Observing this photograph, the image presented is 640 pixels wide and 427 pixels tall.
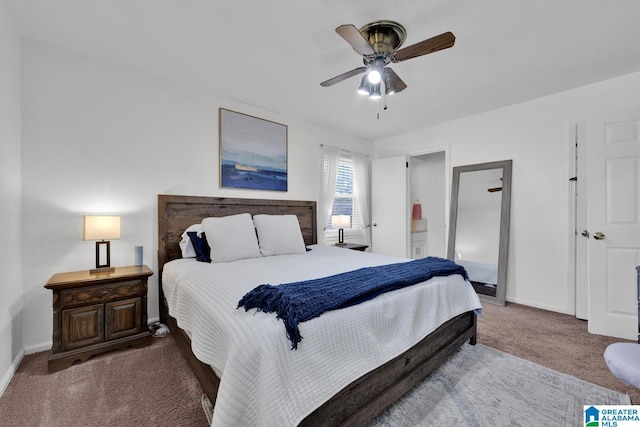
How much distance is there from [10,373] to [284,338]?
2232mm

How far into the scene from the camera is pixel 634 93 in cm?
267

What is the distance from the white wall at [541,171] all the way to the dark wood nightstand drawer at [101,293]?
425cm

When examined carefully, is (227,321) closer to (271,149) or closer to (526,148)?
(271,149)

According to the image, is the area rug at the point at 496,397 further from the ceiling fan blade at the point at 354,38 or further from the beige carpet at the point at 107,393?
the ceiling fan blade at the point at 354,38

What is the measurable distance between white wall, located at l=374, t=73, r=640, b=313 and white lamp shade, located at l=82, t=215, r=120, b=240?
14.4ft

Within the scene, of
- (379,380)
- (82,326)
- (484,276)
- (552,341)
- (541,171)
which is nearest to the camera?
(379,380)

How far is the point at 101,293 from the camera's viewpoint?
83.0 inches

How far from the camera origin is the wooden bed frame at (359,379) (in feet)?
4.25

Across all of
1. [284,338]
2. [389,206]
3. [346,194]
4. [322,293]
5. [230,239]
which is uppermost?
[346,194]

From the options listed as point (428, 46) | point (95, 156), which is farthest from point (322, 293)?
point (95, 156)

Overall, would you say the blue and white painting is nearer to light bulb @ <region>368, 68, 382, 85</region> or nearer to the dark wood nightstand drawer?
the dark wood nightstand drawer

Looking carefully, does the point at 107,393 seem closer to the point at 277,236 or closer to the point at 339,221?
the point at 277,236

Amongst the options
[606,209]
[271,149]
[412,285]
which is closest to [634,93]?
[606,209]

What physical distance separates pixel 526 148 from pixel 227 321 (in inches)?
154
